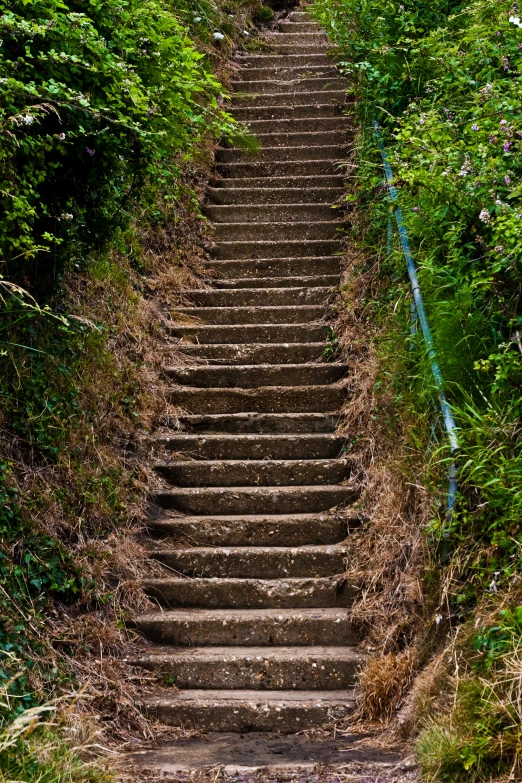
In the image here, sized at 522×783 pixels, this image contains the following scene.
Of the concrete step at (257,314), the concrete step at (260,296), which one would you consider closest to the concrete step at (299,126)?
the concrete step at (260,296)

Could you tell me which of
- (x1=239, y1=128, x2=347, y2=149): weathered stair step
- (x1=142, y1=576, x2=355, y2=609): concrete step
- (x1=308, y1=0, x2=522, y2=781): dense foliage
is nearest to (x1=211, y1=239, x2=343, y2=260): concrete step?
(x1=308, y1=0, x2=522, y2=781): dense foliage

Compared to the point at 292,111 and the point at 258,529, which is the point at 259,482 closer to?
the point at 258,529

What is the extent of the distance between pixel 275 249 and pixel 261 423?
2.03 metres

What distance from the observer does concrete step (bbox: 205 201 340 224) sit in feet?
23.2

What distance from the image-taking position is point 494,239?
3166 millimetres

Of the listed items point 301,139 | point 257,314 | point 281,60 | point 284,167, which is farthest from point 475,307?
point 281,60

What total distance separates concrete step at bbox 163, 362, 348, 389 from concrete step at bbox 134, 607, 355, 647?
1.84 metres

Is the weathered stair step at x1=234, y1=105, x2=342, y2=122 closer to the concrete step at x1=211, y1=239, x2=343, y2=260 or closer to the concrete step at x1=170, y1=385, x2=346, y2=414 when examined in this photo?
the concrete step at x1=211, y1=239, x2=343, y2=260

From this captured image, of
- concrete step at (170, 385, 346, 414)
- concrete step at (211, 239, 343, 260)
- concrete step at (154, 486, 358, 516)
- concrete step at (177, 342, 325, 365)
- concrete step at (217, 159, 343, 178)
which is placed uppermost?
concrete step at (217, 159, 343, 178)

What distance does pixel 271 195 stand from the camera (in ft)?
24.2

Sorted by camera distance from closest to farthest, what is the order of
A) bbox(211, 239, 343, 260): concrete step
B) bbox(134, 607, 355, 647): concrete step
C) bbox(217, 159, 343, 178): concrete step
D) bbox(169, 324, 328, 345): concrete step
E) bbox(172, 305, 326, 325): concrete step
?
bbox(134, 607, 355, 647): concrete step → bbox(169, 324, 328, 345): concrete step → bbox(172, 305, 326, 325): concrete step → bbox(211, 239, 343, 260): concrete step → bbox(217, 159, 343, 178): concrete step

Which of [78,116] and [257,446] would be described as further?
[257,446]

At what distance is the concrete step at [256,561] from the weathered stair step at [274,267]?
9.07ft

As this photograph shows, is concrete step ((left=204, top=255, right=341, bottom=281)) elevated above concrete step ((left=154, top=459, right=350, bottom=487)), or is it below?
above
